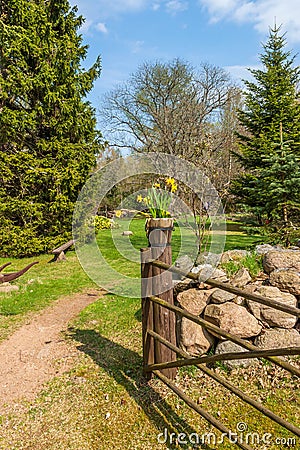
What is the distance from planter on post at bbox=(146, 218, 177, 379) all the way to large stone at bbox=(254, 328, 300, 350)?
782 mm

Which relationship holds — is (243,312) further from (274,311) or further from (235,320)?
(274,311)

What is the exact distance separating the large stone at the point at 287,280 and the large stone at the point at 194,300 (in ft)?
2.26

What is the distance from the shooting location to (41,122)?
28.3ft

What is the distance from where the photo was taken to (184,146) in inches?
618

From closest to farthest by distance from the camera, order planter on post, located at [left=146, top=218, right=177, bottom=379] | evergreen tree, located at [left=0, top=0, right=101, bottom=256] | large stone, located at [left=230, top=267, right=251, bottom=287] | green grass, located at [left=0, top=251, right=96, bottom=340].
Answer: planter on post, located at [left=146, top=218, right=177, bottom=379], large stone, located at [left=230, top=267, right=251, bottom=287], green grass, located at [left=0, top=251, right=96, bottom=340], evergreen tree, located at [left=0, top=0, right=101, bottom=256]

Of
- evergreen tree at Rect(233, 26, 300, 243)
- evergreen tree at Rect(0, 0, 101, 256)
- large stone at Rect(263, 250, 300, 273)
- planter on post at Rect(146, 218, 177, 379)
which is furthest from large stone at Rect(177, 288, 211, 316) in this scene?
evergreen tree at Rect(0, 0, 101, 256)

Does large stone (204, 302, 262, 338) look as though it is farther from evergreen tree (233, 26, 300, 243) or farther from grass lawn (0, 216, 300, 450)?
evergreen tree (233, 26, 300, 243)

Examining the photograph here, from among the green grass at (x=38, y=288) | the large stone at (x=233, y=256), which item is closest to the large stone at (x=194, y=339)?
the large stone at (x=233, y=256)

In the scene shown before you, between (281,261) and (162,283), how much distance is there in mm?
1669

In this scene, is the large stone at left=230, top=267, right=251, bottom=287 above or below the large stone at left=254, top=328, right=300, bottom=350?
above

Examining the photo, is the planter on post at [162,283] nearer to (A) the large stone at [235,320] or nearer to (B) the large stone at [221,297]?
(A) the large stone at [235,320]

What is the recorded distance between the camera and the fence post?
99.4 inches

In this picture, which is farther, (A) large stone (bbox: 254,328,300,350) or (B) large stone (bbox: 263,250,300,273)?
(B) large stone (bbox: 263,250,300,273)

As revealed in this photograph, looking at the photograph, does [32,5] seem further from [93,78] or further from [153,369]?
[153,369]
